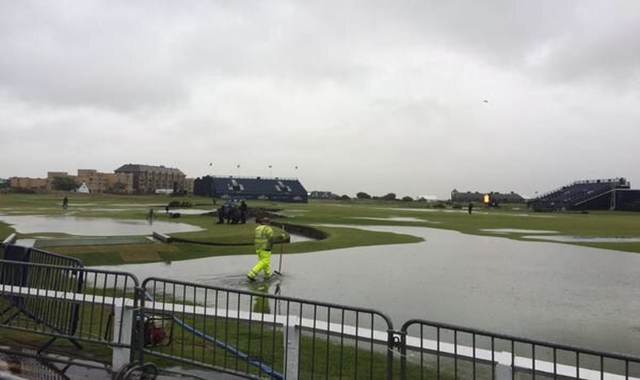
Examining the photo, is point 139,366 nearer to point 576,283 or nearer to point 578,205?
point 576,283

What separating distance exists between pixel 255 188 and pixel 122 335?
127 m

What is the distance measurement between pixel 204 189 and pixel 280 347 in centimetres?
13730

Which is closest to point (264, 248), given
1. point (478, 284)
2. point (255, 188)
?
point (478, 284)

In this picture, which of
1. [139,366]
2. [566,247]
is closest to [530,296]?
[139,366]

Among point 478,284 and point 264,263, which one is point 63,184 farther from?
point 478,284

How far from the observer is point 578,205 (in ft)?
294

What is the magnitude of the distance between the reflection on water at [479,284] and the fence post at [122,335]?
4.50 metres

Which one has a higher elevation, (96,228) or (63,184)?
(63,184)

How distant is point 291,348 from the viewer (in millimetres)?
5066

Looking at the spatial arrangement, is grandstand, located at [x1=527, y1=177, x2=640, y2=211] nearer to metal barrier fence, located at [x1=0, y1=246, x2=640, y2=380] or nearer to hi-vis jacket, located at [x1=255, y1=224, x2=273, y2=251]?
hi-vis jacket, located at [x1=255, y1=224, x2=273, y2=251]

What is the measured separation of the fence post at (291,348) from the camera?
5039 mm

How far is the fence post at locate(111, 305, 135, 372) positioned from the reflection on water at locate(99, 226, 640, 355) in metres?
4.50

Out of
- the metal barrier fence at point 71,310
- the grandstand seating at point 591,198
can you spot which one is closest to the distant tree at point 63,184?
the grandstand seating at point 591,198

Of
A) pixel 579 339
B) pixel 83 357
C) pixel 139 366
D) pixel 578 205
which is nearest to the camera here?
pixel 139 366
